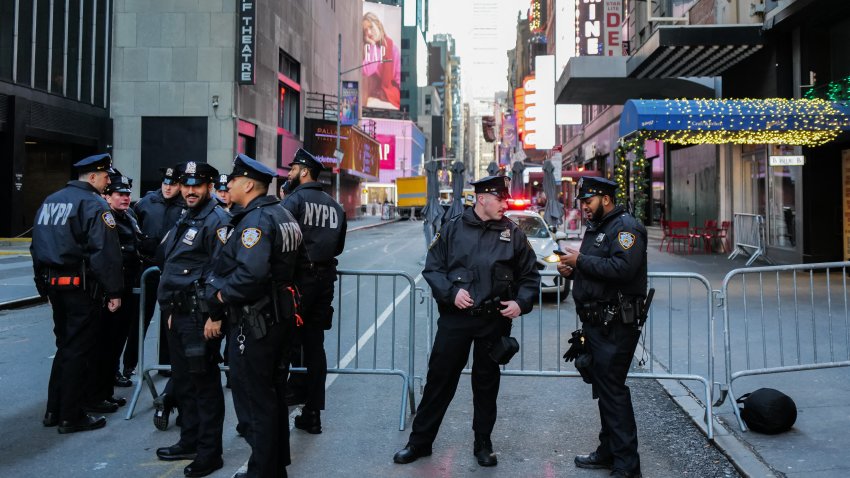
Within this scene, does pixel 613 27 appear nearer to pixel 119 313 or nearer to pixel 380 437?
pixel 119 313

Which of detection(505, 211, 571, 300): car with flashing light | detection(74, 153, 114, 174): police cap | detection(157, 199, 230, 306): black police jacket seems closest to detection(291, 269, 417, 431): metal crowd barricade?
detection(157, 199, 230, 306): black police jacket

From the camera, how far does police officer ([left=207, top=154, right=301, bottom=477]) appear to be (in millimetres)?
4043

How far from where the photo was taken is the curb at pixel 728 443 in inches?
182

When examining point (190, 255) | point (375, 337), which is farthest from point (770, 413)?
point (190, 255)

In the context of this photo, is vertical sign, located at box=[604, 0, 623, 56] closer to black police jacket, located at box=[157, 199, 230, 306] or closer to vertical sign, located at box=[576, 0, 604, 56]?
vertical sign, located at box=[576, 0, 604, 56]

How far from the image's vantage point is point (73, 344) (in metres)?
5.42

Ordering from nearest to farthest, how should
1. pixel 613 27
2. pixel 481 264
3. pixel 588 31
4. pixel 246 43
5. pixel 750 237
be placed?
pixel 481 264 → pixel 750 237 → pixel 246 43 → pixel 613 27 → pixel 588 31

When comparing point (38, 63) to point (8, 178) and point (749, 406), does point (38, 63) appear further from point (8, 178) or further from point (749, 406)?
point (749, 406)

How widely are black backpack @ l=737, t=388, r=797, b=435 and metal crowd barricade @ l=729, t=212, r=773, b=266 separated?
1393 cm

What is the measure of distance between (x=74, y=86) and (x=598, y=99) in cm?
2231

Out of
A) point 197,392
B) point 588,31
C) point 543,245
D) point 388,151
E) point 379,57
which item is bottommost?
point 197,392

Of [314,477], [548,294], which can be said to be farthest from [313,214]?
[548,294]

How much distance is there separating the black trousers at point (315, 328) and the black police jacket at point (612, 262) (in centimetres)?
210

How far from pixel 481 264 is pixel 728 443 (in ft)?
7.78
